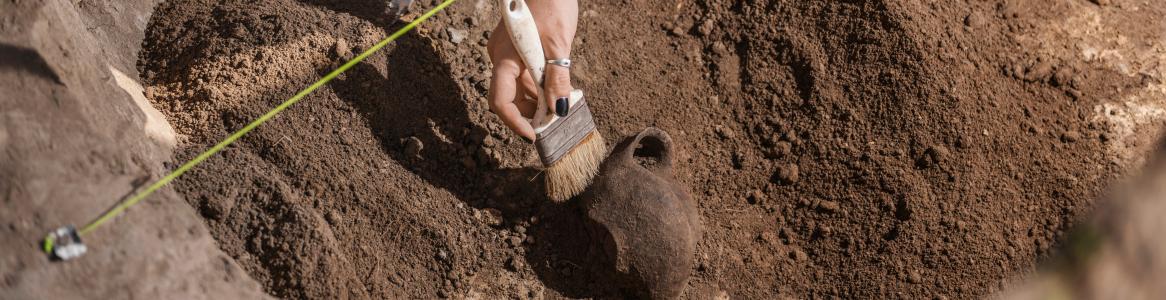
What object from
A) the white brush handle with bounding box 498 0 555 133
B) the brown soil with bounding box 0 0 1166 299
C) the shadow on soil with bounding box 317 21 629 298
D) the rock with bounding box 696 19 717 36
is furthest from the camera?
the rock with bounding box 696 19 717 36

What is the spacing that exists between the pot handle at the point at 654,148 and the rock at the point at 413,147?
0.64m

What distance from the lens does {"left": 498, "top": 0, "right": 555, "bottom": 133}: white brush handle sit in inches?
90.4

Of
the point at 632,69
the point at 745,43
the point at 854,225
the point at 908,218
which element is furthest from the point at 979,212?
the point at 632,69

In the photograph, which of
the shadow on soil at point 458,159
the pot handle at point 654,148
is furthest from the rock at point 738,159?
the shadow on soil at point 458,159

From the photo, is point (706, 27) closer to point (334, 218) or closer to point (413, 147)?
→ point (413, 147)

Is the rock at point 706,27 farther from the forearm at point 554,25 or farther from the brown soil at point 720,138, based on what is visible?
the forearm at point 554,25

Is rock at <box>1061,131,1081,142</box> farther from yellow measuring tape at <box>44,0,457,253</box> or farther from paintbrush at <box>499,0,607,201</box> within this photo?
yellow measuring tape at <box>44,0,457,253</box>

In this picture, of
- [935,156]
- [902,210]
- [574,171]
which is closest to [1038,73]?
[935,156]

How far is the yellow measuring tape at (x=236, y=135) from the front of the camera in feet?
6.22

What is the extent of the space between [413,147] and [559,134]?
1.53 feet

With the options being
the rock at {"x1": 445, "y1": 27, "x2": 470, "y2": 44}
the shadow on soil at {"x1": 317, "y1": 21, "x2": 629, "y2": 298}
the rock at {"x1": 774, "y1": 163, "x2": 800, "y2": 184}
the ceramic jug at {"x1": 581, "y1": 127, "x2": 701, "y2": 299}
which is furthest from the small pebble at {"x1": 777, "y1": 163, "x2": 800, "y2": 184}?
the rock at {"x1": 445, "y1": 27, "x2": 470, "y2": 44}

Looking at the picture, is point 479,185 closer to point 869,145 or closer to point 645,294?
point 645,294

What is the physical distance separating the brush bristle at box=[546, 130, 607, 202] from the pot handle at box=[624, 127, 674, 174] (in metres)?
0.13

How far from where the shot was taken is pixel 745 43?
2.97 meters
